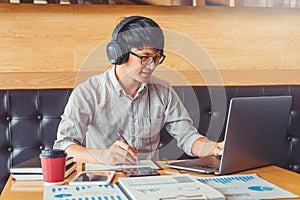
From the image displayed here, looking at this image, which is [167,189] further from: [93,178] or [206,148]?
[206,148]

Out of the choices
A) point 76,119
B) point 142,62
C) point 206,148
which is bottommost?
point 206,148

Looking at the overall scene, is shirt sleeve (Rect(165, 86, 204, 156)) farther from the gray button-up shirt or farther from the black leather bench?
the black leather bench

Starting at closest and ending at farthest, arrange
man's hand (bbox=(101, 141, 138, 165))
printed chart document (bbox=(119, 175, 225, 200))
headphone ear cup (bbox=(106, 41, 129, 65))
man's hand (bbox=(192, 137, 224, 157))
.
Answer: printed chart document (bbox=(119, 175, 225, 200))
man's hand (bbox=(101, 141, 138, 165))
man's hand (bbox=(192, 137, 224, 157))
headphone ear cup (bbox=(106, 41, 129, 65))

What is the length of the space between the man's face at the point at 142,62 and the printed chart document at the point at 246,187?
60 cm

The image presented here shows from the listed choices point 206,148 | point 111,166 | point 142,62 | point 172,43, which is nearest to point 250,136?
point 206,148

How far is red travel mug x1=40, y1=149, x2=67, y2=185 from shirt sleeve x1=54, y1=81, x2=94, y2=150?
1.30 feet

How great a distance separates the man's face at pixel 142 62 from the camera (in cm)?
168

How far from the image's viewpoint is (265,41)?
7.49ft

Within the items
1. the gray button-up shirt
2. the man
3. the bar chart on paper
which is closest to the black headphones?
the man

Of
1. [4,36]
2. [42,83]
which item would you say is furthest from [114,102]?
[4,36]

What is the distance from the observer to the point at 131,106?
5.83 ft

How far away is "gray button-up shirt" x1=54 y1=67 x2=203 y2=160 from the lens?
5.60ft

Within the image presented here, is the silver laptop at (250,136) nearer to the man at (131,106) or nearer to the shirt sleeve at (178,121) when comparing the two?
the man at (131,106)

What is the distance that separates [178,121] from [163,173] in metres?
0.57
